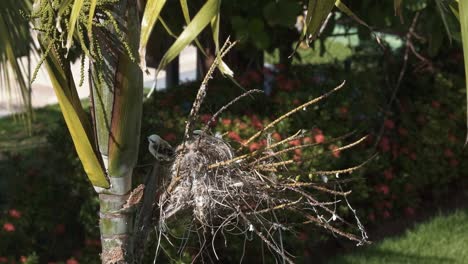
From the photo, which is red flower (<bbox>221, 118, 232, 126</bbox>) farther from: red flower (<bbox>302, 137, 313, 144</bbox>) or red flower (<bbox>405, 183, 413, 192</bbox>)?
red flower (<bbox>405, 183, 413, 192</bbox>)

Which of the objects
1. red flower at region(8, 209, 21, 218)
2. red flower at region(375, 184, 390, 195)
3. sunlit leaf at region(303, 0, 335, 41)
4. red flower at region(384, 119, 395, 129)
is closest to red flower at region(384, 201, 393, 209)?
red flower at region(375, 184, 390, 195)

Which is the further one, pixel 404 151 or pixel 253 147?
pixel 404 151

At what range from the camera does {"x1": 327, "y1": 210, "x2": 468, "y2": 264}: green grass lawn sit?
4.59m

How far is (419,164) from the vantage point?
5.48 metres

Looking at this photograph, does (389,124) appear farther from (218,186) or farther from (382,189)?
(218,186)

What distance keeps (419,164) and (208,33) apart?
200 cm

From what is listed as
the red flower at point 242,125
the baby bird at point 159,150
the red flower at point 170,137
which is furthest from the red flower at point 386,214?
the baby bird at point 159,150

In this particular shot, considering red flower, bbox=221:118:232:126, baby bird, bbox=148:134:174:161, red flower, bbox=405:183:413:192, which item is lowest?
red flower, bbox=405:183:413:192

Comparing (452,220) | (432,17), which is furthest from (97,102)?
(452,220)

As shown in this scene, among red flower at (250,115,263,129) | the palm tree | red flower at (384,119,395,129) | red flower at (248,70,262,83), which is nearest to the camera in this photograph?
the palm tree

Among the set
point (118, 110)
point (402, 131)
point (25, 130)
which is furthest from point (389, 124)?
point (118, 110)

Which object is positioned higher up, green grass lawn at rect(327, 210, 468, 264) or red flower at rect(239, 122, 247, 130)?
red flower at rect(239, 122, 247, 130)

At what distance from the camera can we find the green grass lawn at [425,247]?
4.59 m

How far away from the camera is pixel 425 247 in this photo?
480 cm
